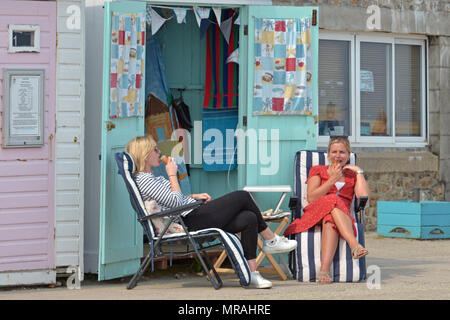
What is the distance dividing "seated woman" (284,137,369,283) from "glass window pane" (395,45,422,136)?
15.4ft

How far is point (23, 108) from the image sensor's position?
714 cm

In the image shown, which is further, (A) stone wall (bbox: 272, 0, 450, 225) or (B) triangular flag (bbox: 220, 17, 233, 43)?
(A) stone wall (bbox: 272, 0, 450, 225)

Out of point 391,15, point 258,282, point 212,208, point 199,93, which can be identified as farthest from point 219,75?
point 391,15

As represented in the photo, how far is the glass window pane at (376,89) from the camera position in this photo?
1196 cm

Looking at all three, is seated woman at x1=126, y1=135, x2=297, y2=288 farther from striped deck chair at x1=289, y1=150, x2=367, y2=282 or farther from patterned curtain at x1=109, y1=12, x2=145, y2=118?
patterned curtain at x1=109, y1=12, x2=145, y2=118

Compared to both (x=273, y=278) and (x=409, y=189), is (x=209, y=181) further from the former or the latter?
(x=409, y=189)

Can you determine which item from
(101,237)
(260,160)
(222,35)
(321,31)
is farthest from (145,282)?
(321,31)

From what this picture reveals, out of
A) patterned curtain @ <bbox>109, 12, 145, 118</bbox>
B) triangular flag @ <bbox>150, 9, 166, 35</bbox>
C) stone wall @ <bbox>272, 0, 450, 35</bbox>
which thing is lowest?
patterned curtain @ <bbox>109, 12, 145, 118</bbox>

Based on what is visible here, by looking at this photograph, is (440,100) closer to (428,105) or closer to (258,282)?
(428,105)

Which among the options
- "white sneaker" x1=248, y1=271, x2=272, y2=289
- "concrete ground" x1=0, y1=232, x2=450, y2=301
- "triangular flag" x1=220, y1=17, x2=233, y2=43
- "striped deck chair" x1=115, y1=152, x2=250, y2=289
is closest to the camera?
"concrete ground" x1=0, y1=232, x2=450, y2=301

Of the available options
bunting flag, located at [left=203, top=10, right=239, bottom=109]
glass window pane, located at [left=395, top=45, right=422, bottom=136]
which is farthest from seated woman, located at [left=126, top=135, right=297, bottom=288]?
glass window pane, located at [left=395, top=45, right=422, bottom=136]

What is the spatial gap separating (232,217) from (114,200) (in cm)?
97

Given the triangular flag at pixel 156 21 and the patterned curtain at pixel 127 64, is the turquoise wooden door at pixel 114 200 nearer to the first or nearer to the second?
the patterned curtain at pixel 127 64

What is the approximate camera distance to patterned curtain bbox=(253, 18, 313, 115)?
8227 millimetres
